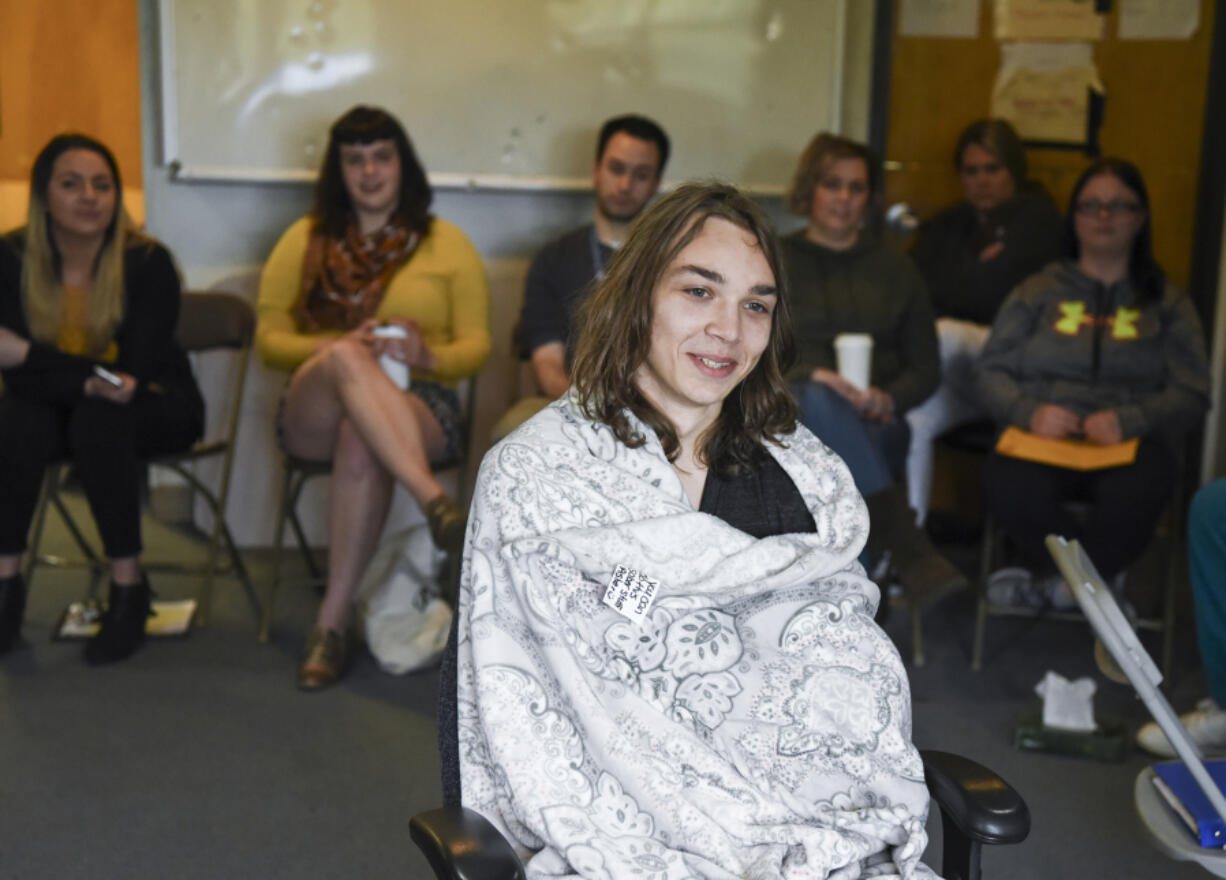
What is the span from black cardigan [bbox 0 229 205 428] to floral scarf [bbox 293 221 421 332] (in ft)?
1.26

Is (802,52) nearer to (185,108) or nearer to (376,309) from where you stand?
(376,309)

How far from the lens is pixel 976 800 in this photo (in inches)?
53.5

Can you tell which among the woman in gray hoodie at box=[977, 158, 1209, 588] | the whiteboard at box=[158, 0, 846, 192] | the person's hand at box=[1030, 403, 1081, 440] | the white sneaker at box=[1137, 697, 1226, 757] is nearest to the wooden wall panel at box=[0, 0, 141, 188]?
the whiteboard at box=[158, 0, 846, 192]

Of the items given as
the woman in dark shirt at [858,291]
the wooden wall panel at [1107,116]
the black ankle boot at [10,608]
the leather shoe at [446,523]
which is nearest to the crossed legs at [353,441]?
the leather shoe at [446,523]

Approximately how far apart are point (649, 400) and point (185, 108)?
300 cm

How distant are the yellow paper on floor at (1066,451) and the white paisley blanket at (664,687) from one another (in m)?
1.96

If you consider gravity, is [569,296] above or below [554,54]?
below

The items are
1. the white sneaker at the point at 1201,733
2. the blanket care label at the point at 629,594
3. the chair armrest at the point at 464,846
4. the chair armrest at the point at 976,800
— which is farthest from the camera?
the white sneaker at the point at 1201,733

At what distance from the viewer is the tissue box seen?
9.57 ft

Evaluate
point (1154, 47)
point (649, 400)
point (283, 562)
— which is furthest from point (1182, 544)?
point (649, 400)

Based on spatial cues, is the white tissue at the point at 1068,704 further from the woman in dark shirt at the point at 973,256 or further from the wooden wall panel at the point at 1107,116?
the wooden wall panel at the point at 1107,116

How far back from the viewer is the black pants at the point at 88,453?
132 inches

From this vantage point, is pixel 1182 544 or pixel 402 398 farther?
pixel 1182 544

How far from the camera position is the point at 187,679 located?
3289mm
